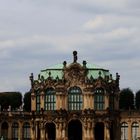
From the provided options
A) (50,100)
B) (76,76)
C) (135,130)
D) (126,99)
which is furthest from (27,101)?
(135,130)

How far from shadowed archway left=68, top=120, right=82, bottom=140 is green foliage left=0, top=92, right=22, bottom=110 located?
27581 millimetres

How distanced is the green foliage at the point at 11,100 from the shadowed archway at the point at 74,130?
27.6 meters

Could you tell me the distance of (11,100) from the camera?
486 feet

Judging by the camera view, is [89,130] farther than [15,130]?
No

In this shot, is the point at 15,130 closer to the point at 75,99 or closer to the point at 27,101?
the point at 75,99

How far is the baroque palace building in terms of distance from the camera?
120062 mm

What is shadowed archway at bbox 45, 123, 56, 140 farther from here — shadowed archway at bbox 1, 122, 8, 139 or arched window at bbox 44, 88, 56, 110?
shadowed archway at bbox 1, 122, 8, 139

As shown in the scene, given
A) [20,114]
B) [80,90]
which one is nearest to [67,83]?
[80,90]

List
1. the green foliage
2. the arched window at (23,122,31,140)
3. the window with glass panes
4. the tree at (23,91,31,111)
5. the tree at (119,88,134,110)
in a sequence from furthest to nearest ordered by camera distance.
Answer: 1. the tree at (23,91,31,111)
2. the green foliage
3. the tree at (119,88,134,110)
4. the arched window at (23,122,31,140)
5. the window with glass panes

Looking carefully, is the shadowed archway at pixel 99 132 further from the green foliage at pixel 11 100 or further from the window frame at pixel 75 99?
the green foliage at pixel 11 100

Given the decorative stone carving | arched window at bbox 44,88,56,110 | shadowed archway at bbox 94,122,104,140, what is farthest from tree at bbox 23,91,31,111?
shadowed archway at bbox 94,122,104,140

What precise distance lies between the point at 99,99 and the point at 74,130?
6.54 m

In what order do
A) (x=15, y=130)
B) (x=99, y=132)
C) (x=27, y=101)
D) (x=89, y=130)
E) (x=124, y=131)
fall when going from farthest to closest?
(x=27, y=101)
(x=15, y=130)
(x=124, y=131)
(x=99, y=132)
(x=89, y=130)

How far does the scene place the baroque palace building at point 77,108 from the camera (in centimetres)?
12006
